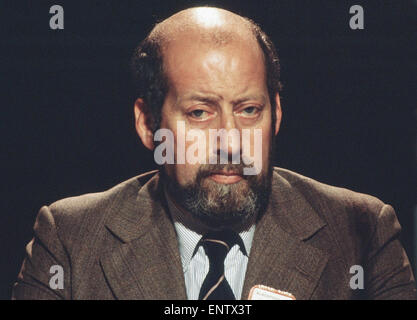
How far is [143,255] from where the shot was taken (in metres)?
2.31

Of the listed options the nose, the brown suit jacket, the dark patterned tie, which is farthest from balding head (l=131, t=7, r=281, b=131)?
the dark patterned tie

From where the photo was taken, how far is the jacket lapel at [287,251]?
2.27 metres

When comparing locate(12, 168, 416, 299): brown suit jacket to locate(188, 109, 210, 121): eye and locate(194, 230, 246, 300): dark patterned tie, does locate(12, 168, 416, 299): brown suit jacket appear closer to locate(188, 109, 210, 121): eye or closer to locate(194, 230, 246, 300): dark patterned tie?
locate(194, 230, 246, 300): dark patterned tie

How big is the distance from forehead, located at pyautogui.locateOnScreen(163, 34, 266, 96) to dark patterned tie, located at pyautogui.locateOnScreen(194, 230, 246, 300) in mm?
586

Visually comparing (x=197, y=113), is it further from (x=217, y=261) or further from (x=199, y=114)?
(x=217, y=261)

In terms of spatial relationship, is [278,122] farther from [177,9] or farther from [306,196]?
[177,9]

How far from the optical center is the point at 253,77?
225 cm

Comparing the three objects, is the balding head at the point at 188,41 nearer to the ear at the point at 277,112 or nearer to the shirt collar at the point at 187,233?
the ear at the point at 277,112

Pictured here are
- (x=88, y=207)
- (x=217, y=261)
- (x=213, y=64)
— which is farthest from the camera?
(x=88, y=207)

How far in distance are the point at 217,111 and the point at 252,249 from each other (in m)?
0.56

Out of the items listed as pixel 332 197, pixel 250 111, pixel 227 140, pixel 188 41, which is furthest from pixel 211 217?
pixel 188 41

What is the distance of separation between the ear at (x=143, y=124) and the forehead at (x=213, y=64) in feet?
0.74

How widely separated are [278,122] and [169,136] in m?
0.47
